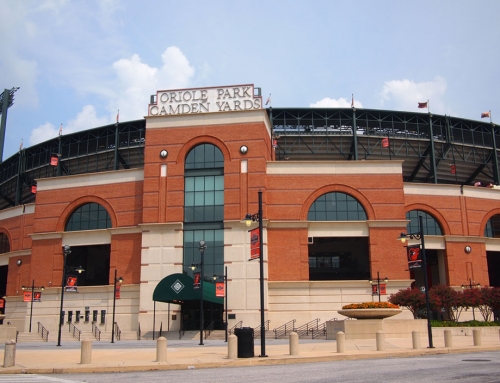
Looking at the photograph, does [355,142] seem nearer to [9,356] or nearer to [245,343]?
[245,343]

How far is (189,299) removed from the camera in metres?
45.5

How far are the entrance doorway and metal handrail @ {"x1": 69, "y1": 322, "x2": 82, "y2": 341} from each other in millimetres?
9701

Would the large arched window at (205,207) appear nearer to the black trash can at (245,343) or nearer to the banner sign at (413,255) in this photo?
the banner sign at (413,255)

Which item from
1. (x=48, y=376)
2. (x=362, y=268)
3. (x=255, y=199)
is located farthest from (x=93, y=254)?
(x=48, y=376)

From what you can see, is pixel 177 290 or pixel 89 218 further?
pixel 89 218

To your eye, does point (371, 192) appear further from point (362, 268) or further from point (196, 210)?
point (196, 210)

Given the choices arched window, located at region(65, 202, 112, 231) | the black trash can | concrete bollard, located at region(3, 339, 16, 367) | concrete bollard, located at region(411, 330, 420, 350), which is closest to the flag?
arched window, located at region(65, 202, 112, 231)

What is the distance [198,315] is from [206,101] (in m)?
19.7

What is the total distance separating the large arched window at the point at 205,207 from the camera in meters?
50.8

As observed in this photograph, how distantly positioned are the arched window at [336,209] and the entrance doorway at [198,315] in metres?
11.8

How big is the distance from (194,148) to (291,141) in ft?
52.1

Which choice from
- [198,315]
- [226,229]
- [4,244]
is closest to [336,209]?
[226,229]

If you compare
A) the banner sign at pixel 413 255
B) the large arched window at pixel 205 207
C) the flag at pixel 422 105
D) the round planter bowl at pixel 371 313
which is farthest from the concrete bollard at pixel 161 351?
the flag at pixel 422 105

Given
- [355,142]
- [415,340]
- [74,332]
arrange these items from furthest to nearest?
1. [355,142]
2. [74,332]
3. [415,340]
